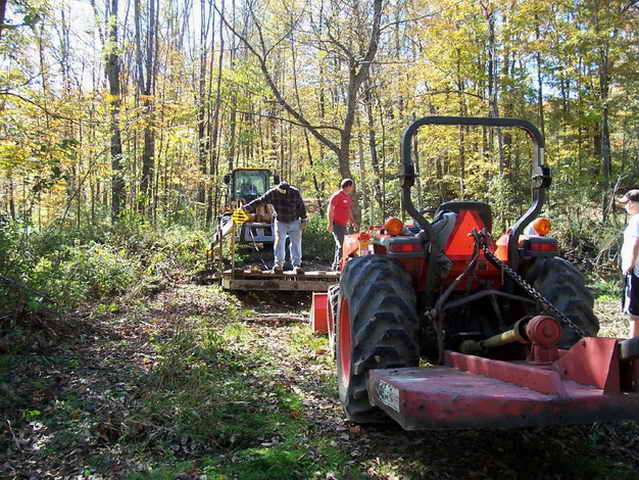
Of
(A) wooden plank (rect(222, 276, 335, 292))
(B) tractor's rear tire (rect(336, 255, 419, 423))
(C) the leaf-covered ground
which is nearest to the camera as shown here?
(C) the leaf-covered ground

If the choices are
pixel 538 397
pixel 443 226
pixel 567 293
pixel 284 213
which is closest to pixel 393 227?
pixel 443 226

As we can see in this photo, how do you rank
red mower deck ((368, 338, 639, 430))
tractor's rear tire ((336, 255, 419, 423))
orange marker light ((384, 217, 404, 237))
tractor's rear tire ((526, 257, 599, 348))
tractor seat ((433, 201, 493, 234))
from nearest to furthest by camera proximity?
red mower deck ((368, 338, 639, 430)), tractor's rear tire ((336, 255, 419, 423)), tractor's rear tire ((526, 257, 599, 348)), orange marker light ((384, 217, 404, 237)), tractor seat ((433, 201, 493, 234))

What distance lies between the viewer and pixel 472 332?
4.16 m

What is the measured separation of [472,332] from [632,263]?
2109 millimetres

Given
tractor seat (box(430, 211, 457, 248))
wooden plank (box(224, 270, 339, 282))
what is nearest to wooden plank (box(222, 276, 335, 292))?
wooden plank (box(224, 270, 339, 282))

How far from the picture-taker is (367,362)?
3.49m

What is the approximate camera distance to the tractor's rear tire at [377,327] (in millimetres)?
3494

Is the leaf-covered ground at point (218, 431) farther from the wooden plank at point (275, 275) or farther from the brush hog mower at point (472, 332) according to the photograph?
the wooden plank at point (275, 275)

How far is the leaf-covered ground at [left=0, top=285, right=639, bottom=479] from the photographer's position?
10.7 feet

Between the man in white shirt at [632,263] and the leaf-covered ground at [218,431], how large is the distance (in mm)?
1587

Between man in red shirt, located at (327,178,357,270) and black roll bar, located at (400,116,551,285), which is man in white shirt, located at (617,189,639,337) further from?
man in red shirt, located at (327,178,357,270)

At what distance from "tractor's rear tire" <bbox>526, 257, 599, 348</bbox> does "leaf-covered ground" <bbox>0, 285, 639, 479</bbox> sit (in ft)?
2.30

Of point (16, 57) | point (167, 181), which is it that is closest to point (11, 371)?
point (16, 57)

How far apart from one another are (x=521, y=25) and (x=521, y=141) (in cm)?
518
